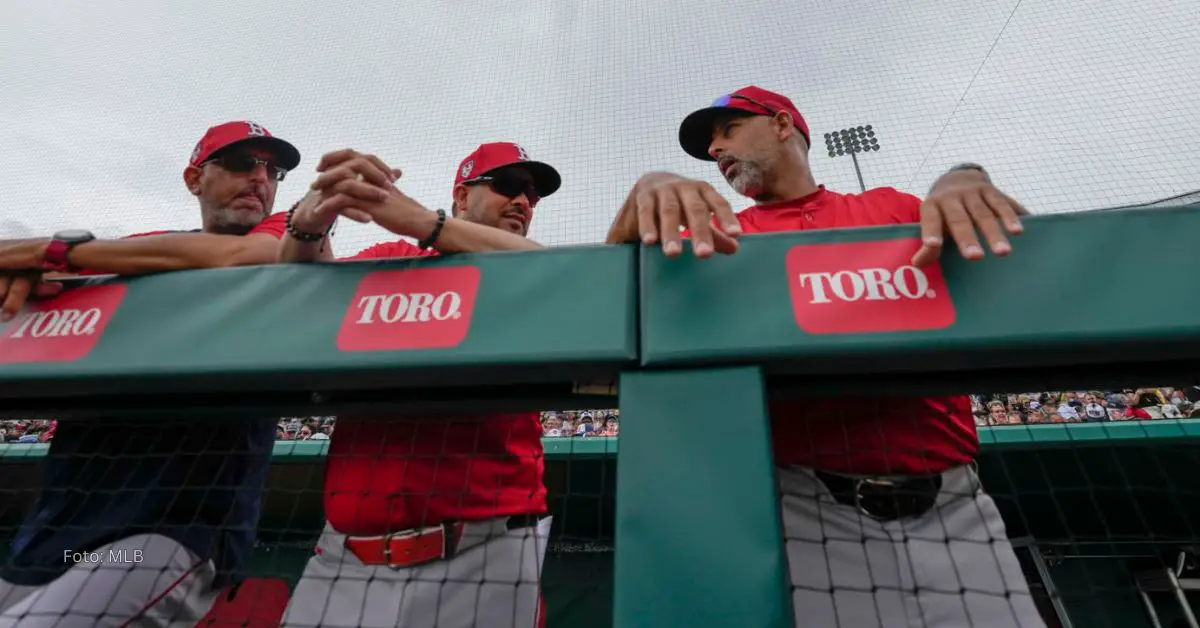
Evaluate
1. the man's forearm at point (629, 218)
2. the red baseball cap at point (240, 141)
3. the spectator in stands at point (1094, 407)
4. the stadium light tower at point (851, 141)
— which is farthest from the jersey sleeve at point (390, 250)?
the stadium light tower at point (851, 141)

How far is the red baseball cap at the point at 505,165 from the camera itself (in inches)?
76.5

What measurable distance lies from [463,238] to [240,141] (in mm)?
1156

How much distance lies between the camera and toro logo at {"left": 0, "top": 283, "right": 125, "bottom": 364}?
3.05ft

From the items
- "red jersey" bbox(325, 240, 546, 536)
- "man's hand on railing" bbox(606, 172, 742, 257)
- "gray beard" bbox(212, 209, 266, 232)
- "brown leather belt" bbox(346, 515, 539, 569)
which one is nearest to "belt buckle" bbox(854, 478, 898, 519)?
"man's hand on railing" bbox(606, 172, 742, 257)

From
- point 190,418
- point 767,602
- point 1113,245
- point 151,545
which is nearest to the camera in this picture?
point 767,602

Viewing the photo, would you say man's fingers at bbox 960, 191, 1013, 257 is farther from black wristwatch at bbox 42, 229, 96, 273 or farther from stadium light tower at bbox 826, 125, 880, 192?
stadium light tower at bbox 826, 125, 880, 192

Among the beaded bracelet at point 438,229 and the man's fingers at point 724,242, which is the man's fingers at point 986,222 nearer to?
the man's fingers at point 724,242

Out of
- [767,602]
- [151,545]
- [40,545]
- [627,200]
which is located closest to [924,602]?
[767,602]

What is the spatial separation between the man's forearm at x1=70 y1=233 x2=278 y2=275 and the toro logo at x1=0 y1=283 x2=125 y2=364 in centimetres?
5

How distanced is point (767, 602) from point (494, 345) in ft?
1.46

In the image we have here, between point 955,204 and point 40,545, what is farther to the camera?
point 40,545

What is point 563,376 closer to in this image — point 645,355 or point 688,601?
point 645,355

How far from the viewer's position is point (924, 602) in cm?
105

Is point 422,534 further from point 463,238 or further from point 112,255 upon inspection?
point 112,255
